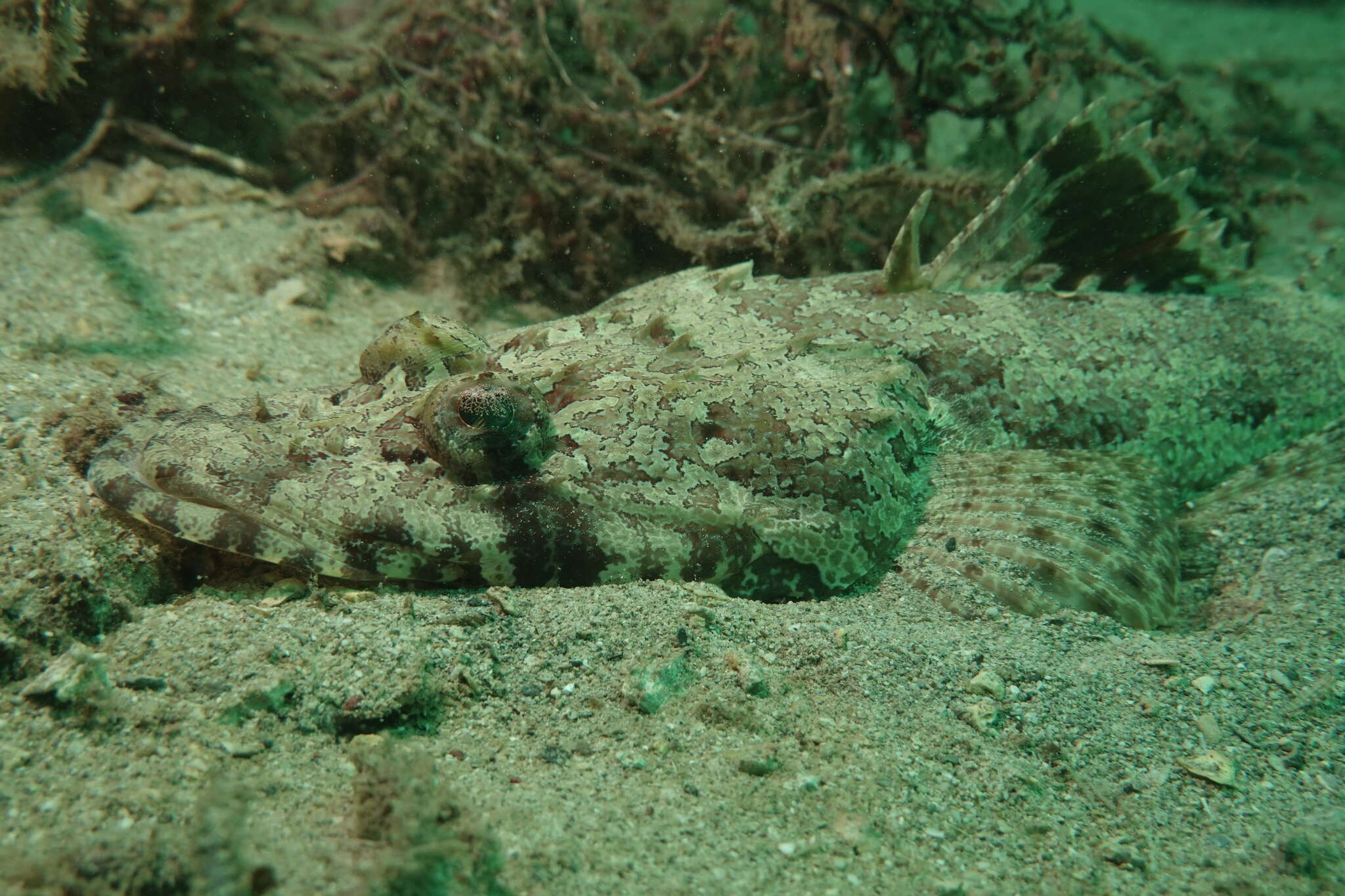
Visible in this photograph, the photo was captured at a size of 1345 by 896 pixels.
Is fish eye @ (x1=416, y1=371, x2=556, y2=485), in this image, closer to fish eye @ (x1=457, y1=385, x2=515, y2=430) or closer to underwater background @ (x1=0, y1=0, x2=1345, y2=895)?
fish eye @ (x1=457, y1=385, x2=515, y2=430)

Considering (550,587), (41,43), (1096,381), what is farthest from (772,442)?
(41,43)

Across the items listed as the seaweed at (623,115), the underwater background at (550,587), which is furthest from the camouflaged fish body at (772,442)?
the seaweed at (623,115)

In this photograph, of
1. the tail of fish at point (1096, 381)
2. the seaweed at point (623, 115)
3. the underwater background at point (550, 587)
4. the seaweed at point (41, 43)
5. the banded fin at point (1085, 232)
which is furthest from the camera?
the seaweed at point (623, 115)

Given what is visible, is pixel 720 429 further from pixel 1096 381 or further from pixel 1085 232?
pixel 1085 232

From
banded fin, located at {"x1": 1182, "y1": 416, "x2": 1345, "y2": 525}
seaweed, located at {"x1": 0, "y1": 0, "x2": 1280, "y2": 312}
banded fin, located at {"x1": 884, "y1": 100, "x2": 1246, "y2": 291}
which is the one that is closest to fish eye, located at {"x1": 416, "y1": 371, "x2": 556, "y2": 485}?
banded fin, located at {"x1": 884, "y1": 100, "x2": 1246, "y2": 291}

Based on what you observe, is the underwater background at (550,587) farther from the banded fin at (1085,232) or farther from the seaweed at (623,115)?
the banded fin at (1085,232)

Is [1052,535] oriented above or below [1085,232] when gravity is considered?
below

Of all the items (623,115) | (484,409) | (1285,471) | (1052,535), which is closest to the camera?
(484,409)
